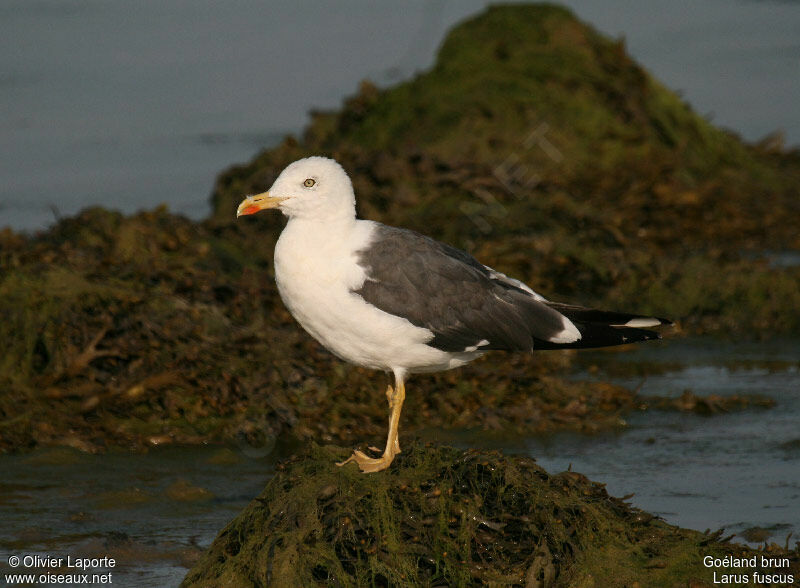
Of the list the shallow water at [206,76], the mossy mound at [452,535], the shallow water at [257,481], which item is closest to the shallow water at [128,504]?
the shallow water at [257,481]

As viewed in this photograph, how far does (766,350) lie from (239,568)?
4.90 m

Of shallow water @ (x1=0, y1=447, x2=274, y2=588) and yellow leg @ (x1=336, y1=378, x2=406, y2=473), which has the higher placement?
yellow leg @ (x1=336, y1=378, x2=406, y2=473)

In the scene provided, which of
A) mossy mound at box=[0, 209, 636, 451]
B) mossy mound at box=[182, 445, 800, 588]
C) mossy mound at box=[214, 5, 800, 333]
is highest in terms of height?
mossy mound at box=[214, 5, 800, 333]

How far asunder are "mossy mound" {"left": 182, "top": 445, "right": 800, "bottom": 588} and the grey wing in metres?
0.77

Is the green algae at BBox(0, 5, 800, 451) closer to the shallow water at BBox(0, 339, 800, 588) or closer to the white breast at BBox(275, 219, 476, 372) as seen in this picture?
the shallow water at BBox(0, 339, 800, 588)

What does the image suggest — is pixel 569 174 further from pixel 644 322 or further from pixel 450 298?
pixel 450 298

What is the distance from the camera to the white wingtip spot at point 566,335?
20.0 feet

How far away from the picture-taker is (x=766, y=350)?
870cm

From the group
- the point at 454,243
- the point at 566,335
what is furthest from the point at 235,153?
the point at 566,335

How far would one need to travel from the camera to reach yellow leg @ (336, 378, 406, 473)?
17.1 feet

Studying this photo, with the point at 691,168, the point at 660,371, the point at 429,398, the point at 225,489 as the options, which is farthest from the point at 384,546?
the point at 691,168

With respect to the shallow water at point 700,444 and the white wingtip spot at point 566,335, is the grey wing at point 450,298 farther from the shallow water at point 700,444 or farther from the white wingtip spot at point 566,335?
the shallow water at point 700,444

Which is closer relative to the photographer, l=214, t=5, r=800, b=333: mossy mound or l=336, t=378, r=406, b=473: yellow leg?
l=336, t=378, r=406, b=473: yellow leg

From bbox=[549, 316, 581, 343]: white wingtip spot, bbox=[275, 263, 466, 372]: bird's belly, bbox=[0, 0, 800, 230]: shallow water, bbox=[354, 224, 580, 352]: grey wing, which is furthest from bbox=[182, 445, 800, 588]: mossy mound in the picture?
bbox=[0, 0, 800, 230]: shallow water
